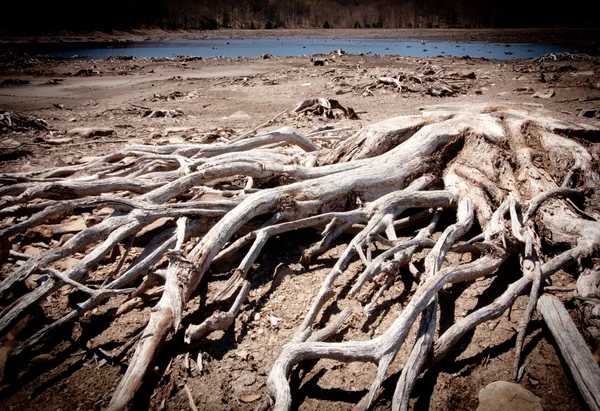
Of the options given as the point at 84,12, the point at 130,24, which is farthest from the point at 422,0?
the point at 84,12

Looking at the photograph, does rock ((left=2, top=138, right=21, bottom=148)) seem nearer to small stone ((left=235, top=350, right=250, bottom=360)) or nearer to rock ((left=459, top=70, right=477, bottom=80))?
small stone ((left=235, top=350, right=250, bottom=360))

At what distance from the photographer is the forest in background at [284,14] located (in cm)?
5272

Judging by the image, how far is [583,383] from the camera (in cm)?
158

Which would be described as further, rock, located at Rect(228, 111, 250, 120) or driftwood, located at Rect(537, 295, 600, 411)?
rock, located at Rect(228, 111, 250, 120)

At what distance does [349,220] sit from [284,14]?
95587 mm

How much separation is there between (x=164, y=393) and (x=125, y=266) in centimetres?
138

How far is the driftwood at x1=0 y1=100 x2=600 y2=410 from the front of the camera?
6.10 ft

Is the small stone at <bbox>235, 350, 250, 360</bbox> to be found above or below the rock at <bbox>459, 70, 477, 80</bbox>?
below

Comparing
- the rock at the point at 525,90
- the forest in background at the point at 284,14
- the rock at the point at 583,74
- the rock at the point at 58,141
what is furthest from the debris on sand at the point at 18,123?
the forest in background at the point at 284,14

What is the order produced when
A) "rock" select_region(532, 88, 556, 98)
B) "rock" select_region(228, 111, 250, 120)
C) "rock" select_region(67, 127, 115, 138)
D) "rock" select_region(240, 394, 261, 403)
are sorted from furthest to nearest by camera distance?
"rock" select_region(532, 88, 556, 98) < "rock" select_region(228, 111, 250, 120) < "rock" select_region(67, 127, 115, 138) < "rock" select_region(240, 394, 261, 403)

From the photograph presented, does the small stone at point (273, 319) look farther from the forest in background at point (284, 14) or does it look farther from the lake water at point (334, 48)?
the forest in background at point (284, 14)

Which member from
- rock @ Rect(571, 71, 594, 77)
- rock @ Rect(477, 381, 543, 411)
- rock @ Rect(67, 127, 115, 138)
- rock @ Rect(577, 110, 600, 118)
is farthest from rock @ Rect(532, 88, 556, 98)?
rock @ Rect(67, 127, 115, 138)

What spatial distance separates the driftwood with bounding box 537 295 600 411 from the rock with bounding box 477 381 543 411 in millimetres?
228

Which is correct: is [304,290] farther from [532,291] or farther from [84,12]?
[84,12]
